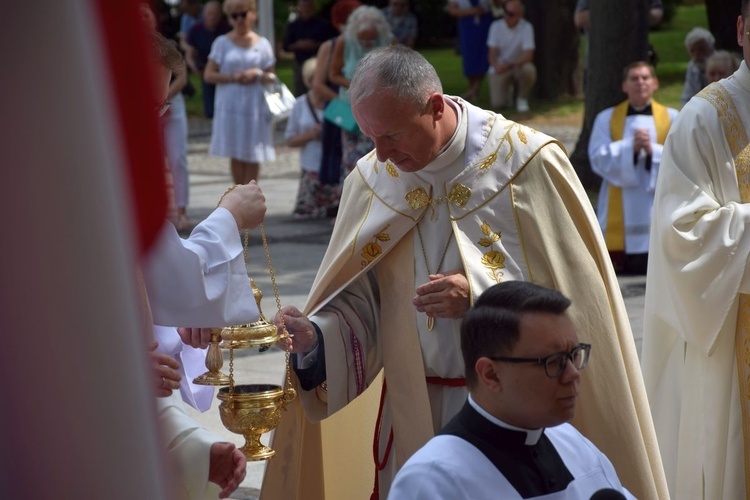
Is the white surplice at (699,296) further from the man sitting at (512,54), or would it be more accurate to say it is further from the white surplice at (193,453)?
the man sitting at (512,54)

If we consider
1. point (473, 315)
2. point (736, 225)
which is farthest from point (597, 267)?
point (473, 315)

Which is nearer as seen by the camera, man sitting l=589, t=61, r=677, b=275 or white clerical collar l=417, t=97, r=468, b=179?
white clerical collar l=417, t=97, r=468, b=179

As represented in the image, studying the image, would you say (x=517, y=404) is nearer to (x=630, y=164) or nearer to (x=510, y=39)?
(x=630, y=164)

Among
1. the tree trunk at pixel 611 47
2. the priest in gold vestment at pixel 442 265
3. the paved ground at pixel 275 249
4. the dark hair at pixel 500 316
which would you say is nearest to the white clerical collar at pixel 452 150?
the priest in gold vestment at pixel 442 265

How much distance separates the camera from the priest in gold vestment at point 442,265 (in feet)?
11.2

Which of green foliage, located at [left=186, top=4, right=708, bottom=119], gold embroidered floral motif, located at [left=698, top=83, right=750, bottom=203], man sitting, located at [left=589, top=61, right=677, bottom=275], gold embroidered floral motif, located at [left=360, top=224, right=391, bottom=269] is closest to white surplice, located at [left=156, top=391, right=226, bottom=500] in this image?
gold embroidered floral motif, located at [left=360, top=224, right=391, bottom=269]

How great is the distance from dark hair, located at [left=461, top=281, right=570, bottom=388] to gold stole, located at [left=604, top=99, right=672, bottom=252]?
7.17 m

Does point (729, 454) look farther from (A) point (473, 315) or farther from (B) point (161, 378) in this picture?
(B) point (161, 378)

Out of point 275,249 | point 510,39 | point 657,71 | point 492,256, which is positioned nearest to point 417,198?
point 492,256

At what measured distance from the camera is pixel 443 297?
327cm

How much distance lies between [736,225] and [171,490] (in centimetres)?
335

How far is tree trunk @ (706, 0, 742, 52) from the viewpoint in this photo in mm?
19719

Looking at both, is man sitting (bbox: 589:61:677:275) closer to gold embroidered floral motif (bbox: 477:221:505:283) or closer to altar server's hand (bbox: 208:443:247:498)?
gold embroidered floral motif (bbox: 477:221:505:283)

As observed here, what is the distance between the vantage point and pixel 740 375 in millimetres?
4207
